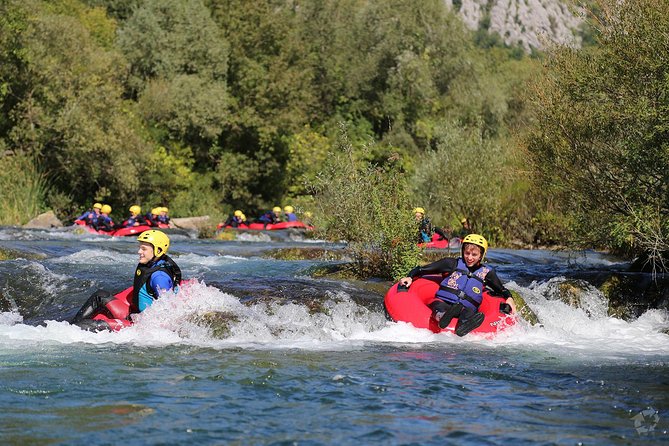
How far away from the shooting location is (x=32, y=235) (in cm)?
2073

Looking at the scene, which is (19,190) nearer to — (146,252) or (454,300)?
(146,252)

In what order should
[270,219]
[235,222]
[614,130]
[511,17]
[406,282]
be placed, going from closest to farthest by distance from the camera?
[406,282] → [614,130] → [235,222] → [270,219] → [511,17]

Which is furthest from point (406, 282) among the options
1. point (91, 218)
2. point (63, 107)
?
point (63, 107)

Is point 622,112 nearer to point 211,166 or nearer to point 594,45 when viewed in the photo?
point 594,45

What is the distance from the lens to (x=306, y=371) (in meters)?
7.63

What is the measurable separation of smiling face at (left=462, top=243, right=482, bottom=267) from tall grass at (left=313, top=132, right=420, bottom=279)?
227cm

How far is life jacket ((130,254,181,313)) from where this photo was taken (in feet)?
30.7

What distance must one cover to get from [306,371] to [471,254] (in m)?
3.39

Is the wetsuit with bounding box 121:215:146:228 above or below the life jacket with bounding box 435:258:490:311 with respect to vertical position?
below

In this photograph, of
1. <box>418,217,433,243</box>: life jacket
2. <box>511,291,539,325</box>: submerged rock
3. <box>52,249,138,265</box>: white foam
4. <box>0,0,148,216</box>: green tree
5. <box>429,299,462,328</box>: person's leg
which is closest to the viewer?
<box>429,299,462,328</box>: person's leg

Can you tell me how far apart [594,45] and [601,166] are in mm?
1989

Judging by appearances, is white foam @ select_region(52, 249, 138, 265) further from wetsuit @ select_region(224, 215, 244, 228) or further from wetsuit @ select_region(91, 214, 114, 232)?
wetsuit @ select_region(224, 215, 244, 228)

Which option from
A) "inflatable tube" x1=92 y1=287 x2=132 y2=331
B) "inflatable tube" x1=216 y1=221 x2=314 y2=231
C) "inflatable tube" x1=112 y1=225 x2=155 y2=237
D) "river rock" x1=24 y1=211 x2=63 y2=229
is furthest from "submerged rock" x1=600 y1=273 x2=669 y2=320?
"river rock" x1=24 y1=211 x2=63 y2=229

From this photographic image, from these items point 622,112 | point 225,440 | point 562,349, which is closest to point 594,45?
point 622,112
